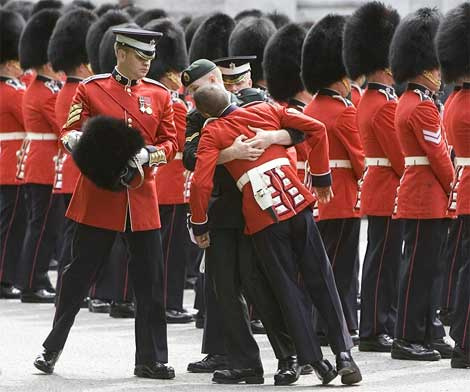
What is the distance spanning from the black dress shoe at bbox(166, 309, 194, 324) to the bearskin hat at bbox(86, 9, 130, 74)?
1.51 meters

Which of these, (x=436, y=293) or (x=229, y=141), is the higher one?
(x=229, y=141)

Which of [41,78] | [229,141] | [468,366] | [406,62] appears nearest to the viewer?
[229,141]

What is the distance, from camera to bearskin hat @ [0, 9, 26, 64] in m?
11.2

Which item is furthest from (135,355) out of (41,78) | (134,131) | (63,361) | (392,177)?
(41,78)

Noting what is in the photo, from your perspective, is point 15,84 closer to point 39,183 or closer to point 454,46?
point 39,183

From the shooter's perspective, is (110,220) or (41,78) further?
(41,78)

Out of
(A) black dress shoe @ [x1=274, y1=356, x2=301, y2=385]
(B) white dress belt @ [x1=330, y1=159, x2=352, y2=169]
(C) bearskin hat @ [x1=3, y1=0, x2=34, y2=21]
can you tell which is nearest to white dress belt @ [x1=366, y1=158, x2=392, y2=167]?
(B) white dress belt @ [x1=330, y1=159, x2=352, y2=169]

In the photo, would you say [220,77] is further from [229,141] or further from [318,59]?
[318,59]

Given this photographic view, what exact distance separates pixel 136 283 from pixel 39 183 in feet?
9.94

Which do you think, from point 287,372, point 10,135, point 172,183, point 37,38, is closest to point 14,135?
point 10,135

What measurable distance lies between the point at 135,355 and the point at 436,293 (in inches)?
57.8

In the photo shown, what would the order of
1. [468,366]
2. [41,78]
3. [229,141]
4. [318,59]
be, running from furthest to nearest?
1. [41,78]
2. [318,59]
3. [468,366]
4. [229,141]

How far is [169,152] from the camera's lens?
7.46 metres

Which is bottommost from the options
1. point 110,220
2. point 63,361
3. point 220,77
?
point 63,361
